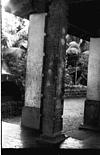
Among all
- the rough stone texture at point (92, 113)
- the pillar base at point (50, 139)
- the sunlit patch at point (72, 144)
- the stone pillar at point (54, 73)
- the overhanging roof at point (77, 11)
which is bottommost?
the sunlit patch at point (72, 144)

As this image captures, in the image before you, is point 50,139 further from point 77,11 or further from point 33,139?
point 77,11

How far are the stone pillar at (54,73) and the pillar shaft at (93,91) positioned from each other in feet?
6.82

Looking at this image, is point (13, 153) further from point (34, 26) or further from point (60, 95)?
point (34, 26)

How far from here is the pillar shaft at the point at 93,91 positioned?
26.5 ft

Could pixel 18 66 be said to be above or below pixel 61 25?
below

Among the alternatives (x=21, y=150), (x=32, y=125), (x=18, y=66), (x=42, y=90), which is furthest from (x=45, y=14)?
(x=18, y=66)

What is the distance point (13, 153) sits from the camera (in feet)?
17.2

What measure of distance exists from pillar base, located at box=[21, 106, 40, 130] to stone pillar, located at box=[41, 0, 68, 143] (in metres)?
0.22

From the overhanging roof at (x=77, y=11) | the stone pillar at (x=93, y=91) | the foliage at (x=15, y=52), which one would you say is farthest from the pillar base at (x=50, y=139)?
the foliage at (x=15, y=52)

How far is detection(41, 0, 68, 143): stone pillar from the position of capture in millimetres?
6109

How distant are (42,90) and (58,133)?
3.86ft

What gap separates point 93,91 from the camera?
8344mm

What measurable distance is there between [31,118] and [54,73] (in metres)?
1.50

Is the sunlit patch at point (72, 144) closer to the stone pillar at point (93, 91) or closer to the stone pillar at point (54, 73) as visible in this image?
the stone pillar at point (54, 73)
